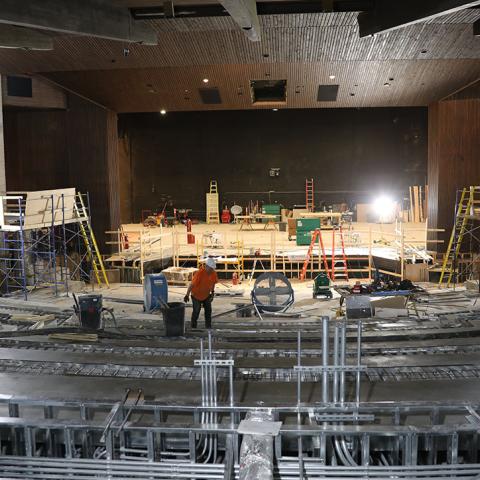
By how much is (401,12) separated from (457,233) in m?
11.6

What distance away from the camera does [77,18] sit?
38.7ft

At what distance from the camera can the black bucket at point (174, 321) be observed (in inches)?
444

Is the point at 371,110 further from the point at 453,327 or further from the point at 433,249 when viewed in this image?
the point at 453,327

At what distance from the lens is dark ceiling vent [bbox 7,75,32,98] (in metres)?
20.9

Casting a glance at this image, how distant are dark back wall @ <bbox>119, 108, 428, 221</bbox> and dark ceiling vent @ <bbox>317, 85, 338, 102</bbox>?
32.0ft

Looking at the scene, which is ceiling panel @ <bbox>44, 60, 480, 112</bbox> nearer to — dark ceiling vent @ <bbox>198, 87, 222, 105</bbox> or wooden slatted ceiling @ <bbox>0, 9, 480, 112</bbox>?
wooden slatted ceiling @ <bbox>0, 9, 480, 112</bbox>

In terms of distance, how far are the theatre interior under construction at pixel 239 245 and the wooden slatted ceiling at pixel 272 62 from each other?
97 mm

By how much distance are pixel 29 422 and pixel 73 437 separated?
0.54m

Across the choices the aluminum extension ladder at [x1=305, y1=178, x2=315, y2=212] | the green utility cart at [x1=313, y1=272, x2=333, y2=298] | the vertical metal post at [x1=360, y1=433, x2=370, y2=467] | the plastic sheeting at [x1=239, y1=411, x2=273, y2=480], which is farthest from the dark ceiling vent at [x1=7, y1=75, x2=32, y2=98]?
the vertical metal post at [x1=360, y1=433, x2=370, y2=467]

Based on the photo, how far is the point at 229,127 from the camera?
3369 centimetres

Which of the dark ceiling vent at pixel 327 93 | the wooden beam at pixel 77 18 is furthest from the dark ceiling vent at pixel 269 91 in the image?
the wooden beam at pixel 77 18

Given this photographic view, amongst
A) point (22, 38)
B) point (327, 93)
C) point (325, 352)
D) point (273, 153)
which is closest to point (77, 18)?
point (22, 38)

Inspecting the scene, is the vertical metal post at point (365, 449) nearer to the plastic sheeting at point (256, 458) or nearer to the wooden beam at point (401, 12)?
the plastic sheeting at point (256, 458)

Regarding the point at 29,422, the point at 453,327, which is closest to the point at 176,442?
the point at 29,422
